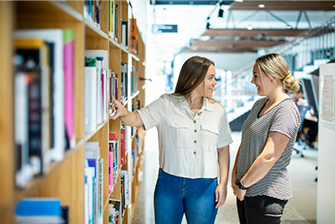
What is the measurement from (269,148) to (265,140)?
112 mm

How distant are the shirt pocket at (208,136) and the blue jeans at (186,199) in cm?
20

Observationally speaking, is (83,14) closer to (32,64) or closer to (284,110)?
(32,64)

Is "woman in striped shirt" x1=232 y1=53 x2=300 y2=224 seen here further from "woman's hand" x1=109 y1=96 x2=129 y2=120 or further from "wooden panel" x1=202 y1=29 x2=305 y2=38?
"wooden panel" x1=202 y1=29 x2=305 y2=38

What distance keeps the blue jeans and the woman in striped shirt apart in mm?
231

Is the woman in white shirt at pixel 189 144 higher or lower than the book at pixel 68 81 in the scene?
lower

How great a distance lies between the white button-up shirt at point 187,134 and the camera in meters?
2.16

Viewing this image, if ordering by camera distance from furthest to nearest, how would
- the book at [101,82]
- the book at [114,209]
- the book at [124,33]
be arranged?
1. the book at [124,33]
2. the book at [114,209]
3. the book at [101,82]

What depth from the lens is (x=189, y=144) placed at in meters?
2.16

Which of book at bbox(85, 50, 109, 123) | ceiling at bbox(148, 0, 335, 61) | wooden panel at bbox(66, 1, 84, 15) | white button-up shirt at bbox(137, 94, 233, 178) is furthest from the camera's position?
ceiling at bbox(148, 0, 335, 61)

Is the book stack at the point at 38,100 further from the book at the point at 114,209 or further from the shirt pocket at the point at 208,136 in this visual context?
the book at the point at 114,209

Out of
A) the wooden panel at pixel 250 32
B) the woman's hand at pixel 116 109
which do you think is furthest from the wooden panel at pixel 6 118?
the wooden panel at pixel 250 32

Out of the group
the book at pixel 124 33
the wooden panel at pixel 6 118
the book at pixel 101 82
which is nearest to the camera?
the wooden panel at pixel 6 118

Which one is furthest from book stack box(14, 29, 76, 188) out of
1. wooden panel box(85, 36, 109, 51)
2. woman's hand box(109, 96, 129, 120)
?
woman's hand box(109, 96, 129, 120)

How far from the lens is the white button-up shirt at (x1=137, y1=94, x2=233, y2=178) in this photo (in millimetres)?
2158
